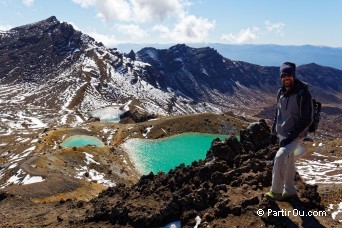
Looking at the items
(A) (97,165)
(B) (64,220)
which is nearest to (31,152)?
(A) (97,165)

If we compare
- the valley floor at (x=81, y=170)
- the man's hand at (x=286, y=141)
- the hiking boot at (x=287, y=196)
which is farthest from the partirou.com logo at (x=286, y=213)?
the man's hand at (x=286, y=141)

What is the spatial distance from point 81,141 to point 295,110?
355 ft

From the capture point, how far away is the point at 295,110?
58.4 feet

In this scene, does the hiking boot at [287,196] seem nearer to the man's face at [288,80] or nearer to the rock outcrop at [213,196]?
the rock outcrop at [213,196]

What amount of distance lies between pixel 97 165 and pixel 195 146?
30188 millimetres

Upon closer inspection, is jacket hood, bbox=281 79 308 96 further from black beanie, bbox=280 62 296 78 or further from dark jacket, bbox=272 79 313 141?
black beanie, bbox=280 62 296 78

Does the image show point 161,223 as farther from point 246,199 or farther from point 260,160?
point 260,160

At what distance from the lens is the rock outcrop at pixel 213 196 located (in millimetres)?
20656

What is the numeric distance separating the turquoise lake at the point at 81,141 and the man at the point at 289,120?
334 feet

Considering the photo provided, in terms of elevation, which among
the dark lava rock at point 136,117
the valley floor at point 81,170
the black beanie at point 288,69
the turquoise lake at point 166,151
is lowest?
the dark lava rock at point 136,117

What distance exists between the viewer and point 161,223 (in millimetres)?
23562

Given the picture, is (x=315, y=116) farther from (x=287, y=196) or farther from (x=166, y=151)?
(x=166, y=151)

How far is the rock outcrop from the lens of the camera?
2066cm

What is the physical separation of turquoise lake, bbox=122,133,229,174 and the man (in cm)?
6514
